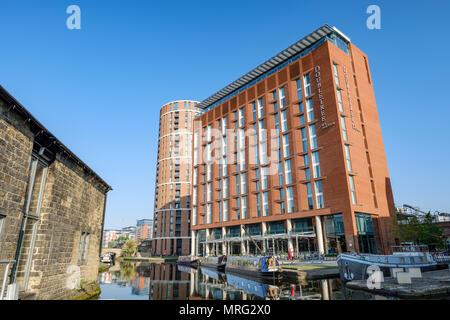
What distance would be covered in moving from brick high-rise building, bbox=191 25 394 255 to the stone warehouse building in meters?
35.9

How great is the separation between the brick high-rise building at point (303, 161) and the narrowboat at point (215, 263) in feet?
22.3

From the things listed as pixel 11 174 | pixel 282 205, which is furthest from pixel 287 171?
pixel 11 174

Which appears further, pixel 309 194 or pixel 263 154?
pixel 263 154

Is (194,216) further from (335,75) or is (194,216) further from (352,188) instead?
(335,75)

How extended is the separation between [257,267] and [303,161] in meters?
23.8

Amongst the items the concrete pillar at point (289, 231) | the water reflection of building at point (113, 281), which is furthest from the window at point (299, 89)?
the water reflection of building at point (113, 281)

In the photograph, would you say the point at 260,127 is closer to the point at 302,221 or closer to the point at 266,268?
the point at 302,221

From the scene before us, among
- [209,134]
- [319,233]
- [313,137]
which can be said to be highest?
[209,134]

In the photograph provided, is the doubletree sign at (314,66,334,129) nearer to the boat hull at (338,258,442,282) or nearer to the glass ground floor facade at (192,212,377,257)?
the glass ground floor facade at (192,212,377,257)

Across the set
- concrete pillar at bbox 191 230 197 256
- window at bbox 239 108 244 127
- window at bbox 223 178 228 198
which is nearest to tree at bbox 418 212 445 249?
window at bbox 223 178 228 198

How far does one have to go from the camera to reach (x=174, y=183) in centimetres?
10894

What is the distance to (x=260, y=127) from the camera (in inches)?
2280
